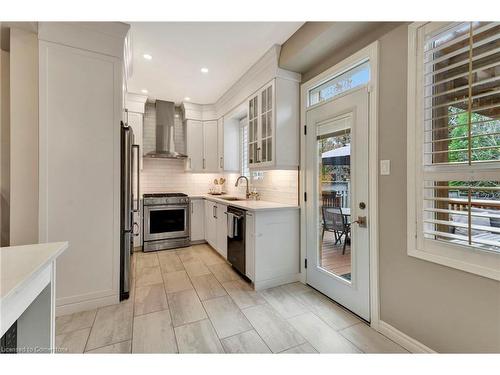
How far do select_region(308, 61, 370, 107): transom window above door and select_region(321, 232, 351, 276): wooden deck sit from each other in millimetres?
1485

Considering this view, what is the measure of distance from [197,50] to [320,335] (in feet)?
10.4

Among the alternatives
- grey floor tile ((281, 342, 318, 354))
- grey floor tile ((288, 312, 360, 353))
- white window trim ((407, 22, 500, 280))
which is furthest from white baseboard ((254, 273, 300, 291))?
white window trim ((407, 22, 500, 280))

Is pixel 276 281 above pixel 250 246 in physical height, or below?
below

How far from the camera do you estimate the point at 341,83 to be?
7.38 feet

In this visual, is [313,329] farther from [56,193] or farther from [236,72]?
[236,72]

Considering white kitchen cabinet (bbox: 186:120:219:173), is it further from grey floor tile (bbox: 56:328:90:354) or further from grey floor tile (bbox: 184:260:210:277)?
grey floor tile (bbox: 56:328:90:354)

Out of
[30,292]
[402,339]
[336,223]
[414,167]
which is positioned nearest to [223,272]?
[336,223]

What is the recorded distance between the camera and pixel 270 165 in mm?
2715

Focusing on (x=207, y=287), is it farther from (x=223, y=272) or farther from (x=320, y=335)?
(x=320, y=335)

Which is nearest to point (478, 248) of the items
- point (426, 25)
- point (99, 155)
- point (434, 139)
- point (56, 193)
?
point (434, 139)

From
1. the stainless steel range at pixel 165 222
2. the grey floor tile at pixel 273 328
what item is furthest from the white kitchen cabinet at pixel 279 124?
the stainless steel range at pixel 165 222

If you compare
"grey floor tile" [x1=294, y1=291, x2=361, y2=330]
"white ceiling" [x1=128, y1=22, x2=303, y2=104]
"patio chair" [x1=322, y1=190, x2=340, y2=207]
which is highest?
"white ceiling" [x1=128, y1=22, x2=303, y2=104]

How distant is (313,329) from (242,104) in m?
3.05

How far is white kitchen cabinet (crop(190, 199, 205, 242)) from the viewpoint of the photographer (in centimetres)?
431
